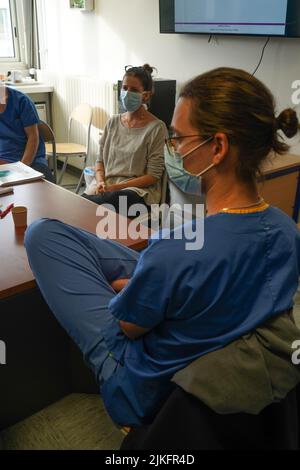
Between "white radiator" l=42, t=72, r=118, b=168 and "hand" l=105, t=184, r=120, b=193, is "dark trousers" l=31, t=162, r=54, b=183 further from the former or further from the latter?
"white radiator" l=42, t=72, r=118, b=168

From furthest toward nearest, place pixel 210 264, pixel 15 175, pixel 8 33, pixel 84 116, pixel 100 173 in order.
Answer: pixel 8 33 → pixel 84 116 → pixel 100 173 → pixel 15 175 → pixel 210 264

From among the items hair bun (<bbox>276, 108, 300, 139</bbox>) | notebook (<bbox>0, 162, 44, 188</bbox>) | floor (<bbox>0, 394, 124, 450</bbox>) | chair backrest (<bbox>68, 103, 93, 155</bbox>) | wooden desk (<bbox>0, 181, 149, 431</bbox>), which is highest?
hair bun (<bbox>276, 108, 300, 139</bbox>)

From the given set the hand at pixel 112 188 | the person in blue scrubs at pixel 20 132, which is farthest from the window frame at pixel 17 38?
the hand at pixel 112 188

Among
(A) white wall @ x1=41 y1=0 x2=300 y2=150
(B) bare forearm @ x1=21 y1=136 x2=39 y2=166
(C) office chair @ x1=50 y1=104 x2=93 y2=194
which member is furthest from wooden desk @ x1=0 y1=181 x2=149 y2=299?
(C) office chair @ x1=50 y1=104 x2=93 y2=194

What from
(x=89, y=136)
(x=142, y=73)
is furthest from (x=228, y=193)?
(x=89, y=136)

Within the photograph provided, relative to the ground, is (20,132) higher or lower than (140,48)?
lower

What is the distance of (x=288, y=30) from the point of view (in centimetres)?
238

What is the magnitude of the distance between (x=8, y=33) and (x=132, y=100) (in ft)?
10.8

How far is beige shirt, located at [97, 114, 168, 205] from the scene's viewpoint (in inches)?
93.4

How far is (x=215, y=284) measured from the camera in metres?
0.89

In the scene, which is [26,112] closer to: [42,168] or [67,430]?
[42,168]

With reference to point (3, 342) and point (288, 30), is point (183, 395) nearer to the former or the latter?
point (3, 342)

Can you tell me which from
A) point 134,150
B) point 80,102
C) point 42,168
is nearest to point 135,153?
point 134,150

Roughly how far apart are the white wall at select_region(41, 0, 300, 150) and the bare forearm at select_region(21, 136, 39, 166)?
4.12ft
